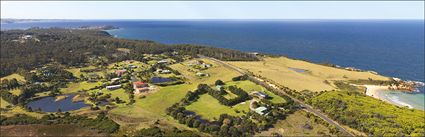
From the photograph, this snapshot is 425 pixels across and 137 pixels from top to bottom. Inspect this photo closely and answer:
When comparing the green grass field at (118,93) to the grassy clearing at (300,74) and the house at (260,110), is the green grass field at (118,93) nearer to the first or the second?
the house at (260,110)

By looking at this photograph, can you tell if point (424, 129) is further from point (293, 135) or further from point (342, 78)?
point (342, 78)

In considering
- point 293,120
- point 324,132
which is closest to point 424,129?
point 324,132

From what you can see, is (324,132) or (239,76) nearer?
(324,132)

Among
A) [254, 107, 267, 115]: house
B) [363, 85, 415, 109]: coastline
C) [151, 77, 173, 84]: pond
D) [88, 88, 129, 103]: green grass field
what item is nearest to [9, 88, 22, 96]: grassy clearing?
[88, 88, 129, 103]: green grass field

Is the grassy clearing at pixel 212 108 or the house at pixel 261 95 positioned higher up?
the house at pixel 261 95

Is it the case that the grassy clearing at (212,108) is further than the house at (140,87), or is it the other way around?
the house at (140,87)

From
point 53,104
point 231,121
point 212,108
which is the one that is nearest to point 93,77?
point 53,104

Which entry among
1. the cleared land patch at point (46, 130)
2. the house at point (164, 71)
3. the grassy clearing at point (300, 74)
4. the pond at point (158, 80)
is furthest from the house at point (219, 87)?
the cleared land patch at point (46, 130)

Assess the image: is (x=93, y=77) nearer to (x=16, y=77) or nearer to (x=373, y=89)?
(x=16, y=77)
